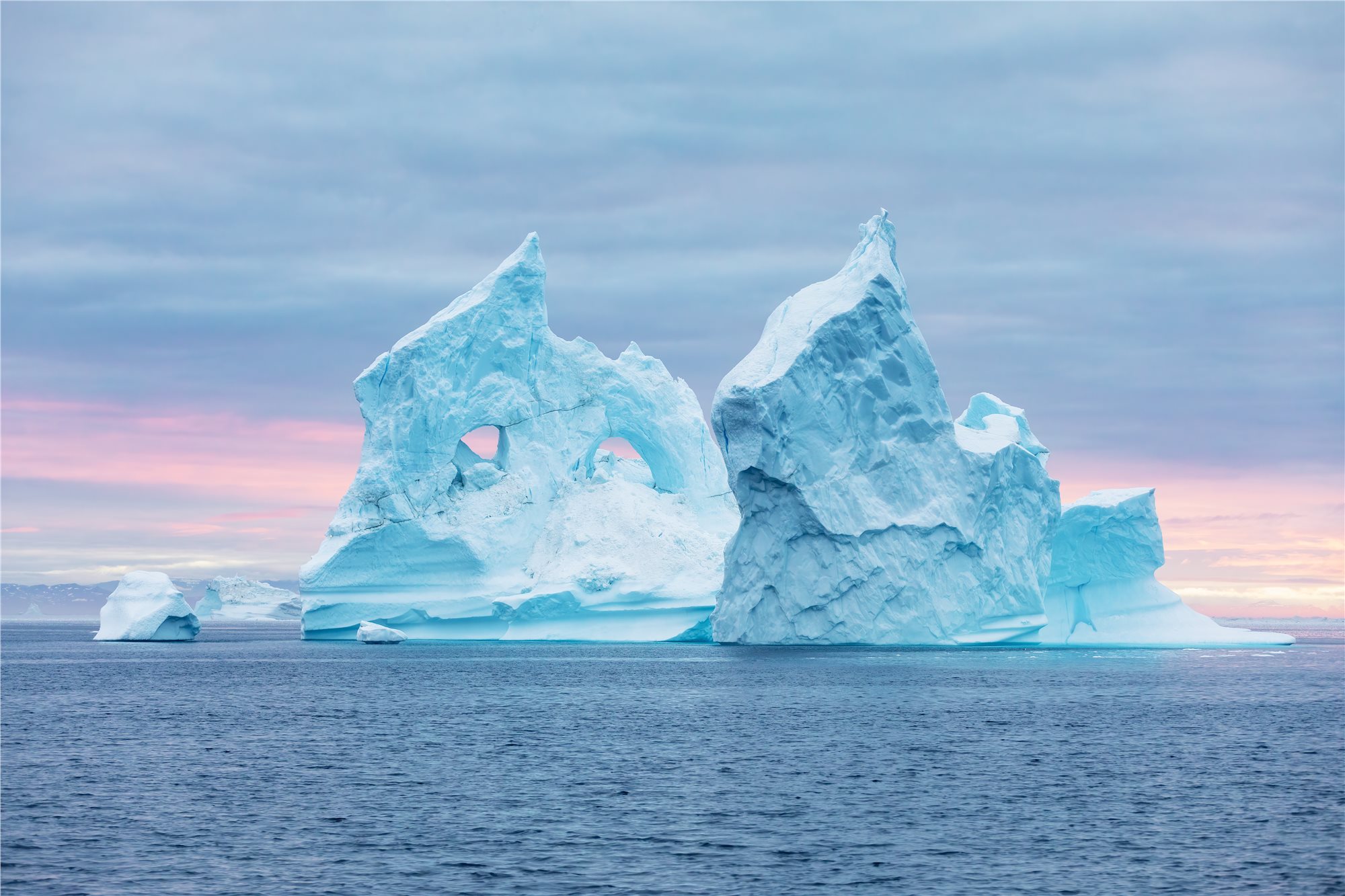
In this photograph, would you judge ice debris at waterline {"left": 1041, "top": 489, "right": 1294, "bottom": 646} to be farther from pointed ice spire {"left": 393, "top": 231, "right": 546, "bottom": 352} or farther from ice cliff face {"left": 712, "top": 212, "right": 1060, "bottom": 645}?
pointed ice spire {"left": 393, "top": 231, "right": 546, "bottom": 352}

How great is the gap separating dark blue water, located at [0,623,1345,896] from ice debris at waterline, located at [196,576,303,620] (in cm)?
4953

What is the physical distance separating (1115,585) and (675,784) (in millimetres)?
32456

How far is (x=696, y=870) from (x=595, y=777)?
586 centimetres

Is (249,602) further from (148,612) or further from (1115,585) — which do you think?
(1115,585)

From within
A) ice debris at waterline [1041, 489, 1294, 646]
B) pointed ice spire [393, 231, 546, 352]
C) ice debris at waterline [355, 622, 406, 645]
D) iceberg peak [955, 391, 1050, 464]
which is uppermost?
pointed ice spire [393, 231, 546, 352]

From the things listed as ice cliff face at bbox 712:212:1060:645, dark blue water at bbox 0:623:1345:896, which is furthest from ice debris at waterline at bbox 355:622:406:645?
ice cliff face at bbox 712:212:1060:645

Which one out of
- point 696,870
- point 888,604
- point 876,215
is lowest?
point 696,870

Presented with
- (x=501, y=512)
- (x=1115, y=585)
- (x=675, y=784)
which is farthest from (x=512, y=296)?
(x=675, y=784)

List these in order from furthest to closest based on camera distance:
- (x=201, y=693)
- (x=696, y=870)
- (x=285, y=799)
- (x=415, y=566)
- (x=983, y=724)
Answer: (x=415, y=566)
(x=201, y=693)
(x=983, y=724)
(x=285, y=799)
(x=696, y=870)

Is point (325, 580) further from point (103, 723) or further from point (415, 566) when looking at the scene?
point (103, 723)

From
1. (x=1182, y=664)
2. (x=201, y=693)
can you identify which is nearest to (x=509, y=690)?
(x=201, y=693)

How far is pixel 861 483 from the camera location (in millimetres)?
39438

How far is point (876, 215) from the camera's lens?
41.8 metres

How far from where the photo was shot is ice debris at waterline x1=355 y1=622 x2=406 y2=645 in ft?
160
